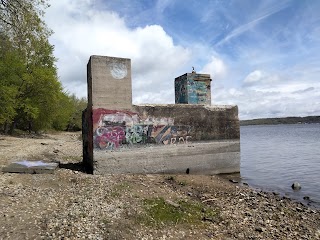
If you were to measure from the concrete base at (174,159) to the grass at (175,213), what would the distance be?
120 inches

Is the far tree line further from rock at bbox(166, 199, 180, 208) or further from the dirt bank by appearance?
rock at bbox(166, 199, 180, 208)

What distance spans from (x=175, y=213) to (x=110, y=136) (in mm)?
4445

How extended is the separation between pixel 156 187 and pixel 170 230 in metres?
3.19

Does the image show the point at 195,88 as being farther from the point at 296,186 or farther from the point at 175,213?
the point at 175,213

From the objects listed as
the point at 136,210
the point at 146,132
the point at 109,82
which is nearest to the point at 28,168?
the point at 109,82

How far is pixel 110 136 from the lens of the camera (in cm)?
1041

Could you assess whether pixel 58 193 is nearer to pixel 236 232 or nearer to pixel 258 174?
pixel 236 232

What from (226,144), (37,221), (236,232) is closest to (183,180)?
(226,144)

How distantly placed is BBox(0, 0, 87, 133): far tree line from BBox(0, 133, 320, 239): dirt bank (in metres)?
10.5

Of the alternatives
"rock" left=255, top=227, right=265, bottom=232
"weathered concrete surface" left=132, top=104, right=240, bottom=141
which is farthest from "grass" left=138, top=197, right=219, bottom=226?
"weathered concrete surface" left=132, top=104, right=240, bottom=141

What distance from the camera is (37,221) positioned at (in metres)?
5.77

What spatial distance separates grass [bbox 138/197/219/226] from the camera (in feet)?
21.3

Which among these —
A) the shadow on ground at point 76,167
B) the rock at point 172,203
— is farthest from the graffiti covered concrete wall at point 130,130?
the rock at point 172,203

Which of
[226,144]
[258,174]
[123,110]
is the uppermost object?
[123,110]
